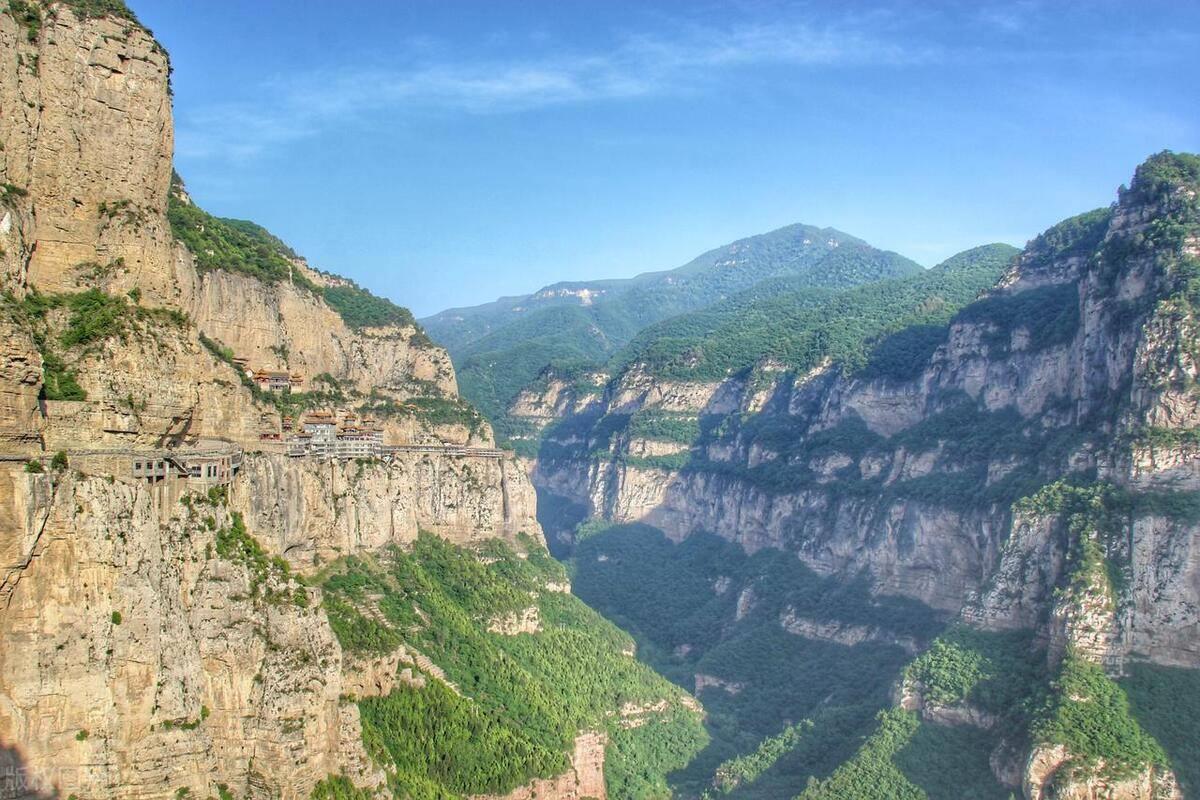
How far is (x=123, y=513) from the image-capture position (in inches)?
1303

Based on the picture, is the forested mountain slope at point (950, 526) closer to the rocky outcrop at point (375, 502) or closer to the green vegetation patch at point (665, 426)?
the green vegetation patch at point (665, 426)

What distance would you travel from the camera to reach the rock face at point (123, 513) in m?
30.7

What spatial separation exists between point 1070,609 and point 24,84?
53.9m

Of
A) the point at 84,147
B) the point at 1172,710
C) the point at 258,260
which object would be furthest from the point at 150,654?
the point at 1172,710

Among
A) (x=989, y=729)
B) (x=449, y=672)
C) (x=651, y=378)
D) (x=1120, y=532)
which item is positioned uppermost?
(x=651, y=378)

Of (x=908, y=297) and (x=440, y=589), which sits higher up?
(x=908, y=297)

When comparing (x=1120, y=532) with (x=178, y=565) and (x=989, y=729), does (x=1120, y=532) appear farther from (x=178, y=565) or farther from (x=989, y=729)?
(x=178, y=565)

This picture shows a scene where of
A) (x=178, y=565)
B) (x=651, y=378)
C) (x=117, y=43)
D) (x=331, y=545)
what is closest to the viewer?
(x=178, y=565)

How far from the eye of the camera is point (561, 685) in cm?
7650

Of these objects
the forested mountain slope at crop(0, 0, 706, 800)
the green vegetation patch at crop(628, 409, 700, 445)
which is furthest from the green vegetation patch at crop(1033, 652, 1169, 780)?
the green vegetation patch at crop(628, 409, 700, 445)

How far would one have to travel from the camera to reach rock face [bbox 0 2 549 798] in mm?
30656

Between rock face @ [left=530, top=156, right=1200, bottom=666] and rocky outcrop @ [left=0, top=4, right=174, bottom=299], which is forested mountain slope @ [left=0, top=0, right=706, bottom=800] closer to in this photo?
rocky outcrop @ [left=0, top=4, right=174, bottom=299]

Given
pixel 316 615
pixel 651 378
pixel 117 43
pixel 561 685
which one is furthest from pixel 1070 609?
pixel 651 378

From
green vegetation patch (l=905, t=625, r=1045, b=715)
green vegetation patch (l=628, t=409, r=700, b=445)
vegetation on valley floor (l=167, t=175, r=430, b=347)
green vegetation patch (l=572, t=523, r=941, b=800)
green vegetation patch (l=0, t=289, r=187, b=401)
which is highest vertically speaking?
vegetation on valley floor (l=167, t=175, r=430, b=347)
